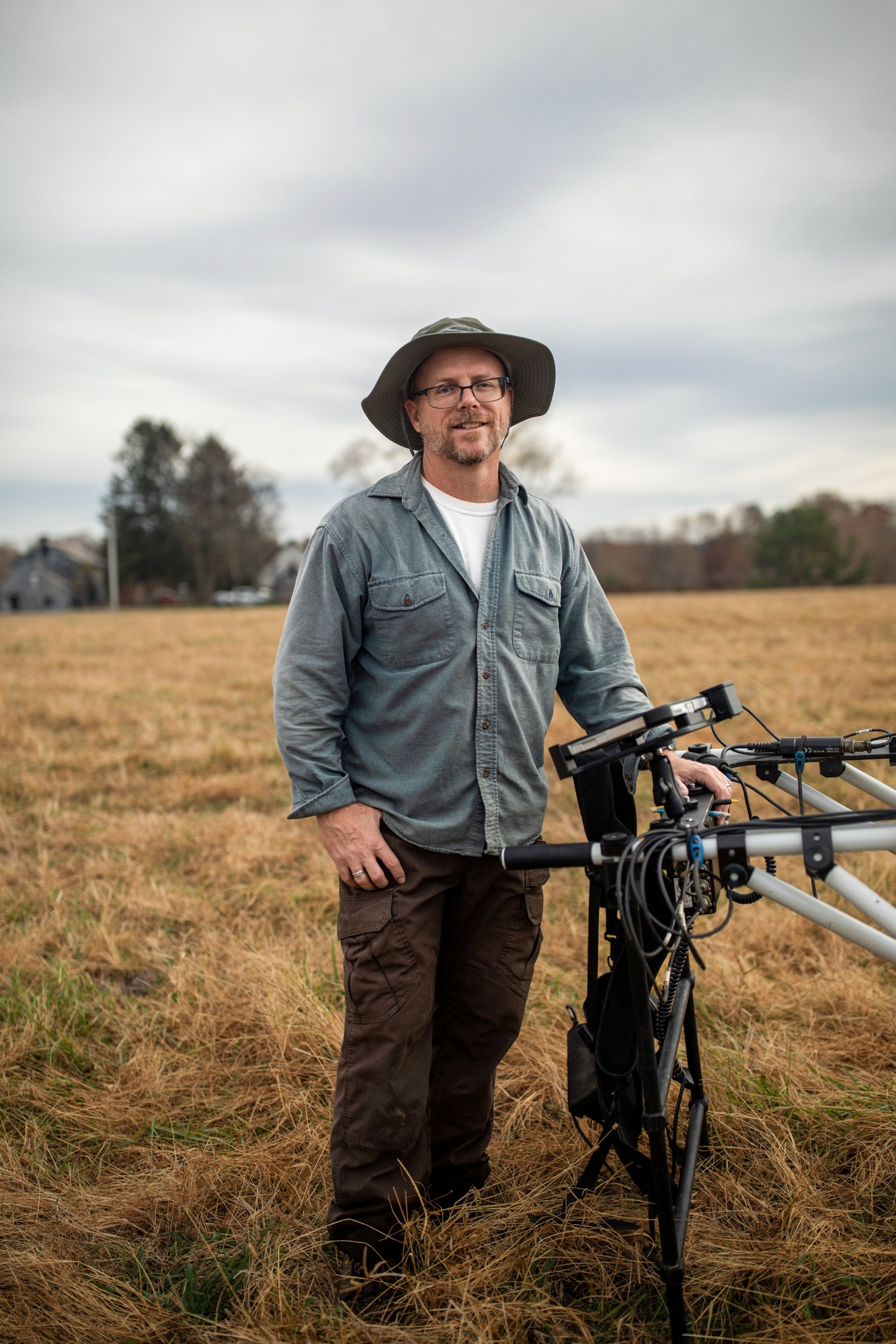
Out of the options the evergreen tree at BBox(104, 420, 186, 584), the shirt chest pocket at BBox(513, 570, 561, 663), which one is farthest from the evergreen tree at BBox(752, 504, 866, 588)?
the shirt chest pocket at BBox(513, 570, 561, 663)

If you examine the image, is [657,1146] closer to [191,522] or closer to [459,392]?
[459,392]

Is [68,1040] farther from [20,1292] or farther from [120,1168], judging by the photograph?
[20,1292]

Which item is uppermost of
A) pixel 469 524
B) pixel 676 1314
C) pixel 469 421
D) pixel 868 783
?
pixel 469 421

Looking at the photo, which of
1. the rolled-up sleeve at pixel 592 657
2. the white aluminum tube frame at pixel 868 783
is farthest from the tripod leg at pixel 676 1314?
the rolled-up sleeve at pixel 592 657

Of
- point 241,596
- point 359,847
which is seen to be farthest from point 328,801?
point 241,596

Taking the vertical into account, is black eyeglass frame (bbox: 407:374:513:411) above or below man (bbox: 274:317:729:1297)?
above

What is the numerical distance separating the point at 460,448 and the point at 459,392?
170mm

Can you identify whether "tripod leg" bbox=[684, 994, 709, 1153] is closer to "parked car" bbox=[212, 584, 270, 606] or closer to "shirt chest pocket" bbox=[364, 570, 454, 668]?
"shirt chest pocket" bbox=[364, 570, 454, 668]

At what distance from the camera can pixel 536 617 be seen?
278 centimetres

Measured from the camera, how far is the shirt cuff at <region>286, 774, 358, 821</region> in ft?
8.27

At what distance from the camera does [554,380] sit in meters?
3.04

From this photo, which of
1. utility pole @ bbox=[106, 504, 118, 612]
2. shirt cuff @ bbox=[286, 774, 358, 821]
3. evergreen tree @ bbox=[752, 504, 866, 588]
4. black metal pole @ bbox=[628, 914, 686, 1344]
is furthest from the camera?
utility pole @ bbox=[106, 504, 118, 612]

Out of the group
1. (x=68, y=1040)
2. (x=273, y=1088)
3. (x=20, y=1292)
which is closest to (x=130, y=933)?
(x=68, y=1040)

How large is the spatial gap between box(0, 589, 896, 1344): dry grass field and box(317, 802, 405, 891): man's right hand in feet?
3.46
